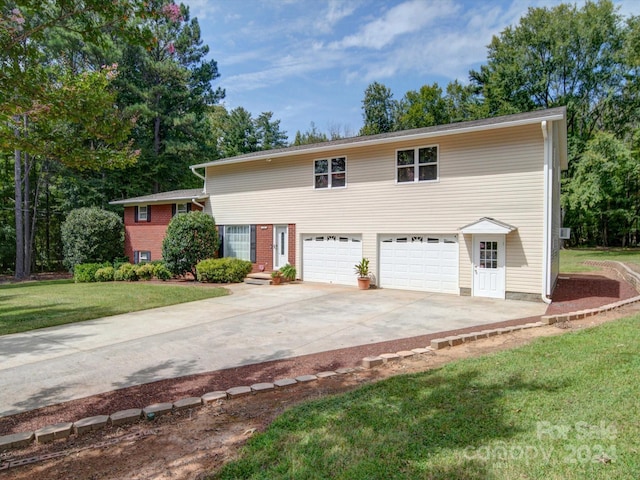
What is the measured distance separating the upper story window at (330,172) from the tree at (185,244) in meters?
5.40

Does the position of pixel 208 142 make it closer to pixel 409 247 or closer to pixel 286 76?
pixel 286 76

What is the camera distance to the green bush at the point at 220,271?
1520 cm

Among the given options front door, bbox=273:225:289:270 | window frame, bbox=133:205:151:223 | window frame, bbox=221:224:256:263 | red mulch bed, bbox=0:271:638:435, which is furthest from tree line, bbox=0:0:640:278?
red mulch bed, bbox=0:271:638:435

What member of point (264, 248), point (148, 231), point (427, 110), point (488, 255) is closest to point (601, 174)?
point (488, 255)

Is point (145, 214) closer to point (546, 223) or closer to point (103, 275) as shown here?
point (103, 275)

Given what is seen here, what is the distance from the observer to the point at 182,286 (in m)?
14.2

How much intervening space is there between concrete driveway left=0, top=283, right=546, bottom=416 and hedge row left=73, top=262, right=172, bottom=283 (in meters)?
5.85

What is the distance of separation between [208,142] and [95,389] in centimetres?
2646

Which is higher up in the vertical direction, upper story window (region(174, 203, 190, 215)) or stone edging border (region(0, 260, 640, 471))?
upper story window (region(174, 203, 190, 215))

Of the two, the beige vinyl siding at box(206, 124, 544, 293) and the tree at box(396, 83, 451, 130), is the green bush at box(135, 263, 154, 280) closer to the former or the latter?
the beige vinyl siding at box(206, 124, 544, 293)

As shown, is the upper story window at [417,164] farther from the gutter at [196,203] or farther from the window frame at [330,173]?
the gutter at [196,203]

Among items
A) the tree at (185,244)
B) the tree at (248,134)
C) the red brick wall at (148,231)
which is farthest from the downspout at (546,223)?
the tree at (248,134)

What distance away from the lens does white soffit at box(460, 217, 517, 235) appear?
10821 millimetres

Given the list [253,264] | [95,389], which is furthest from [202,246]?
[95,389]
